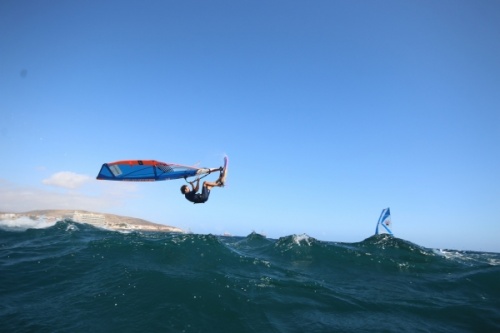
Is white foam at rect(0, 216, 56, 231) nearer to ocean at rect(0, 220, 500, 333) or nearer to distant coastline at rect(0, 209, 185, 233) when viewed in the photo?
distant coastline at rect(0, 209, 185, 233)

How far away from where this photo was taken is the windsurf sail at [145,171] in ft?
43.0

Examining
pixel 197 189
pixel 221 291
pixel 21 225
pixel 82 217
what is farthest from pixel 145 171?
pixel 82 217

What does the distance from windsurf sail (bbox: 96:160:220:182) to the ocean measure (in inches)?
140

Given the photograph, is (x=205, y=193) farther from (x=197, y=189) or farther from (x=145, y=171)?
(x=145, y=171)

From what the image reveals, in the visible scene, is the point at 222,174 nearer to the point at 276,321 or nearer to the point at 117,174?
the point at 117,174

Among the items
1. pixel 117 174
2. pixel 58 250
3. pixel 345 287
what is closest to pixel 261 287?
pixel 345 287

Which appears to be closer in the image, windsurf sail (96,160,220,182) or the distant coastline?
windsurf sail (96,160,220,182)

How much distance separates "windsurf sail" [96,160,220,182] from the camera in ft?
43.0

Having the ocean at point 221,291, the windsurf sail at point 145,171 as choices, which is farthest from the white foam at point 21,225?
the windsurf sail at point 145,171

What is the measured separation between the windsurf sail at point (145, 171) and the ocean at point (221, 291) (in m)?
3.55

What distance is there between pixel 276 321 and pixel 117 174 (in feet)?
34.8

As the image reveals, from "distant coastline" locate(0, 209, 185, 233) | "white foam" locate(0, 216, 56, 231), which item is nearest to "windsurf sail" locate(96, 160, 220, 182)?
"white foam" locate(0, 216, 56, 231)

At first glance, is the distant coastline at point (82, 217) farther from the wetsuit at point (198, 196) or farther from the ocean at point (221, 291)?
the wetsuit at point (198, 196)

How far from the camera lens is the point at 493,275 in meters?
13.5
